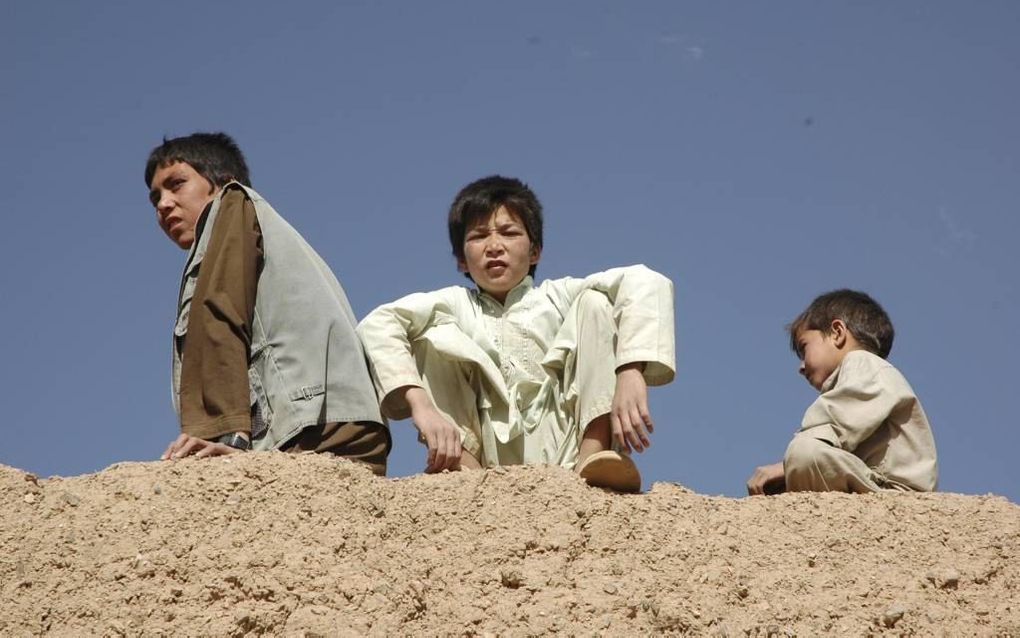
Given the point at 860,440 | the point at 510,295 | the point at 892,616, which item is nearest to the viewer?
the point at 892,616

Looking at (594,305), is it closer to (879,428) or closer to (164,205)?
(879,428)

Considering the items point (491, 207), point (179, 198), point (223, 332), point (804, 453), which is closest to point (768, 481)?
point (804, 453)

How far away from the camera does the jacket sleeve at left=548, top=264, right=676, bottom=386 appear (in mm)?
4930

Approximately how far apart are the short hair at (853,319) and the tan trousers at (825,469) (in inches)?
28.4

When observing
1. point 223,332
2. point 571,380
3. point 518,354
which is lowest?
point 223,332

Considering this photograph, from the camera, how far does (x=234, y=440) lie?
15.3 feet

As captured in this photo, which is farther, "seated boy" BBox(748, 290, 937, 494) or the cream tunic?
the cream tunic

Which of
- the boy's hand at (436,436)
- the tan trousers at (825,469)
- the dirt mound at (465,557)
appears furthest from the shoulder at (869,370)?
the boy's hand at (436,436)

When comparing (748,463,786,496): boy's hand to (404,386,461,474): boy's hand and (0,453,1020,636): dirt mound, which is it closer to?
(0,453,1020,636): dirt mound

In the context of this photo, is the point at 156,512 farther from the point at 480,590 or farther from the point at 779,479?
the point at 779,479

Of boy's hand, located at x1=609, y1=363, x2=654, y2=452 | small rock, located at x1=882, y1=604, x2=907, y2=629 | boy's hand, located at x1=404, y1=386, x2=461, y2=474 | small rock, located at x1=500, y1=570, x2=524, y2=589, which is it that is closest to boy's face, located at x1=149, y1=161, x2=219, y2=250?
boy's hand, located at x1=404, y1=386, x2=461, y2=474

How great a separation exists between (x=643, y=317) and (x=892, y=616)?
1390 millimetres

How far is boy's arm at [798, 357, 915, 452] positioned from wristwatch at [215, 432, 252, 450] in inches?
74.3

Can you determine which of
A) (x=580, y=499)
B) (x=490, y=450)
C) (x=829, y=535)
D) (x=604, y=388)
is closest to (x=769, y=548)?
(x=829, y=535)
